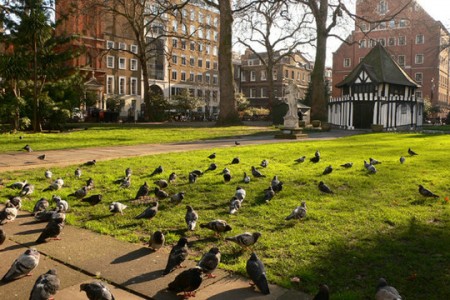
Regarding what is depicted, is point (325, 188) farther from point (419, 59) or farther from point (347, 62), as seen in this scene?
point (347, 62)

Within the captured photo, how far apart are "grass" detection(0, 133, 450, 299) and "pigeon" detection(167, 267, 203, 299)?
2.45 ft

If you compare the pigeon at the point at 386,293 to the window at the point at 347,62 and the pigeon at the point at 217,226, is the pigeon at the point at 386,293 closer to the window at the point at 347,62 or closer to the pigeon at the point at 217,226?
the pigeon at the point at 217,226

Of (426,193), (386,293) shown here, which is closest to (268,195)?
(426,193)

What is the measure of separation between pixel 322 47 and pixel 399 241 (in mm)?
35135

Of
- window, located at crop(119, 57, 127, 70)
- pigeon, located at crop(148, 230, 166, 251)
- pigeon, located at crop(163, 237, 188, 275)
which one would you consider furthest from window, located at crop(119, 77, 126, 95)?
pigeon, located at crop(163, 237, 188, 275)

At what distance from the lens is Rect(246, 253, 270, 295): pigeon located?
158 inches

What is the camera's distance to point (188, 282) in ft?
12.9

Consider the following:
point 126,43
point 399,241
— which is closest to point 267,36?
point 126,43

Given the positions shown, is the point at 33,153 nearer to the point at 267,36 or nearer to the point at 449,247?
the point at 449,247

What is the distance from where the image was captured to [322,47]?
125 ft

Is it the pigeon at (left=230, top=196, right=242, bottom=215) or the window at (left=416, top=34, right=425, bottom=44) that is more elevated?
the window at (left=416, top=34, right=425, bottom=44)

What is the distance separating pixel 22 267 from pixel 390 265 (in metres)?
3.96

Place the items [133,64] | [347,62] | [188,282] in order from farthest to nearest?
[347,62], [133,64], [188,282]

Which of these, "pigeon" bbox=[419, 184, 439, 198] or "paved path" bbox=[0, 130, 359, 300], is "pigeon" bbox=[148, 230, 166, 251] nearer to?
"paved path" bbox=[0, 130, 359, 300]
